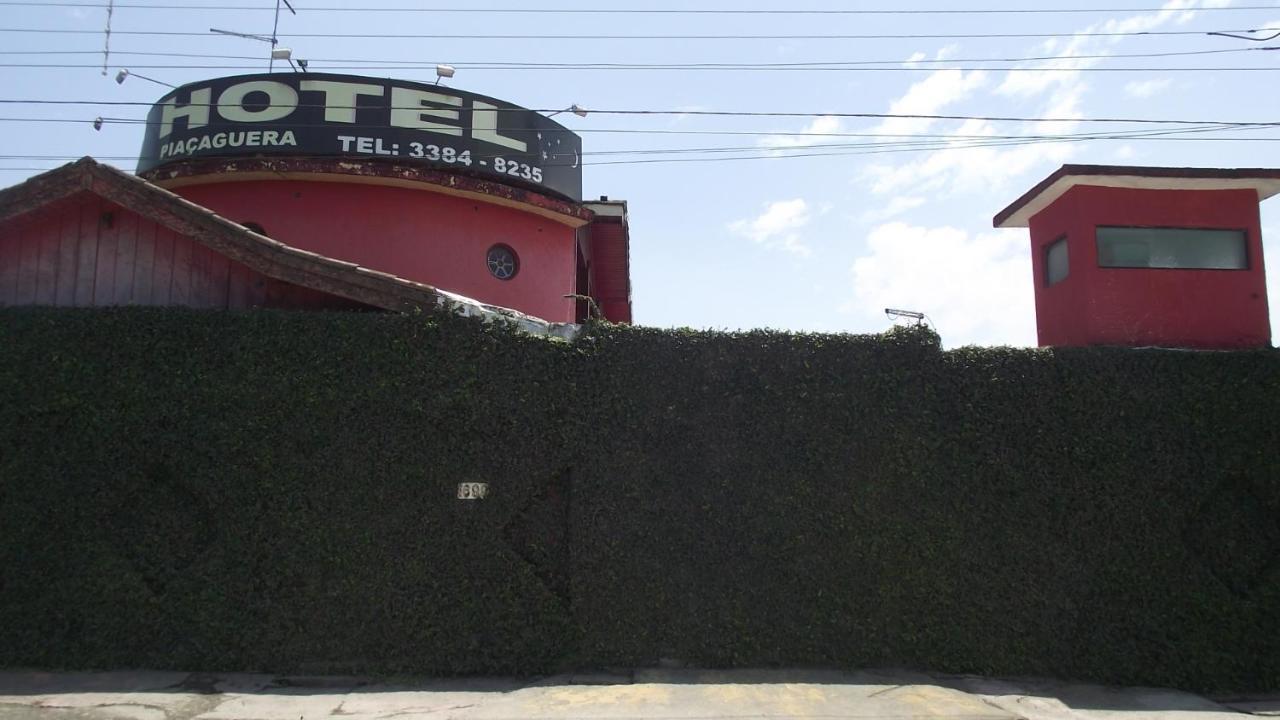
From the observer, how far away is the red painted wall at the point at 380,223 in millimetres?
11367

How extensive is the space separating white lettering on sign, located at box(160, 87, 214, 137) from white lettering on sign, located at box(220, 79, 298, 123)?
0.24 m

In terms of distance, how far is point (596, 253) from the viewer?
16422 mm

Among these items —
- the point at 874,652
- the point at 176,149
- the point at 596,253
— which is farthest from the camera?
the point at 596,253

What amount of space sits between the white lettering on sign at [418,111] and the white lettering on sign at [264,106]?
4.47 feet

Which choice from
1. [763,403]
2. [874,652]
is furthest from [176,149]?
[874,652]

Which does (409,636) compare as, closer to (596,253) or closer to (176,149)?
(176,149)

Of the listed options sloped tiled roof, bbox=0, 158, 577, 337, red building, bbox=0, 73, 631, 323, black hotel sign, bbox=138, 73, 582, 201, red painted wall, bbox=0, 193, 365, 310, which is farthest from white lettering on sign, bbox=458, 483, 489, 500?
black hotel sign, bbox=138, 73, 582, 201

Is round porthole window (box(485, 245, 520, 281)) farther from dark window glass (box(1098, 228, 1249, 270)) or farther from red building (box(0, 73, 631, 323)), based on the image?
dark window glass (box(1098, 228, 1249, 270))

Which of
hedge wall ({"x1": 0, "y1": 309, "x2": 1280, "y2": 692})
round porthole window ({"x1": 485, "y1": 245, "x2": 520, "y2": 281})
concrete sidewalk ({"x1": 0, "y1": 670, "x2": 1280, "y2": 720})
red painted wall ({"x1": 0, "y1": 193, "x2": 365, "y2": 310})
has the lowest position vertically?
concrete sidewalk ({"x1": 0, "y1": 670, "x2": 1280, "y2": 720})

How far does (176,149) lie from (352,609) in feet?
25.0

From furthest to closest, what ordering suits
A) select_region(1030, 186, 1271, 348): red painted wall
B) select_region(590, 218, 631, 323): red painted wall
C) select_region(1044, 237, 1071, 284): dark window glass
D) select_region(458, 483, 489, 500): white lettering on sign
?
select_region(590, 218, 631, 323): red painted wall
select_region(1044, 237, 1071, 284): dark window glass
select_region(1030, 186, 1271, 348): red painted wall
select_region(458, 483, 489, 500): white lettering on sign

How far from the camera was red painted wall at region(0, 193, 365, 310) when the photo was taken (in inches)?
318

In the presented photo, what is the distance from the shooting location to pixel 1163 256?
10.2 m

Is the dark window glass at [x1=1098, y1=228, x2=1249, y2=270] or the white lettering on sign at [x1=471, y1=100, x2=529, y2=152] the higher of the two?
the white lettering on sign at [x1=471, y1=100, x2=529, y2=152]
